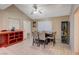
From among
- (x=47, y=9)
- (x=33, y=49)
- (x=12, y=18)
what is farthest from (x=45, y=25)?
(x=12, y=18)

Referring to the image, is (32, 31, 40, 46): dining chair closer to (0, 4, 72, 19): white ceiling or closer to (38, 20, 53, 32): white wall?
(38, 20, 53, 32): white wall

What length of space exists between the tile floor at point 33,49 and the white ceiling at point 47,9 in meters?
0.63

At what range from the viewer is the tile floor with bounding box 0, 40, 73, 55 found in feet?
7.14

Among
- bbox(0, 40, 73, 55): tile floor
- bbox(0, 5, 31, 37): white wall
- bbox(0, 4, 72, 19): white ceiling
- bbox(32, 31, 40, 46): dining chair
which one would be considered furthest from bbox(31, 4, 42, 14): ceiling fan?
bbox(0, 40, 73, 55): tile floor

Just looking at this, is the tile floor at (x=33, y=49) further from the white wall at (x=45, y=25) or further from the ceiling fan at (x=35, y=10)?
the ceiling fan at (x=35, y=10)

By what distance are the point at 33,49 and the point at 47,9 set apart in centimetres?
88

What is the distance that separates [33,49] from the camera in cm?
229

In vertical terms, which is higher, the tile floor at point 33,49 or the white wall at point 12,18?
the white wall at point 12,18

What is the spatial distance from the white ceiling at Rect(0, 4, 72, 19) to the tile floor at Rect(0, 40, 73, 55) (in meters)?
0.63

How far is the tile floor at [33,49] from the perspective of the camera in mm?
2176

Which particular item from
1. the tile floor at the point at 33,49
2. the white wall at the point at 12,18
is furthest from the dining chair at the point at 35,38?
the white wall at the point at 12,18

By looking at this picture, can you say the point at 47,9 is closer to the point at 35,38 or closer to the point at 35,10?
the point at 35,10
